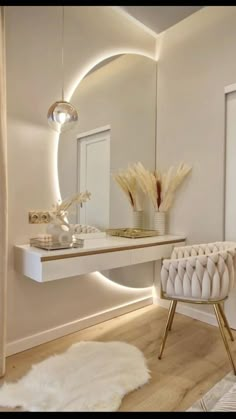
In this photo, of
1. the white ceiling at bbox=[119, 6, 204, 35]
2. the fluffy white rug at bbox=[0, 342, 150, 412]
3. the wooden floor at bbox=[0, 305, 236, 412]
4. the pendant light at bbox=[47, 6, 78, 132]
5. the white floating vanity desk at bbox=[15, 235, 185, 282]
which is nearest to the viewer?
the white ceiling at bbox=[119, 6, 204, 35]

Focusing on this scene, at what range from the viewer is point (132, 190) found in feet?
8.65

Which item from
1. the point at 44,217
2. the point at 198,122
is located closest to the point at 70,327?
the point at 44,217

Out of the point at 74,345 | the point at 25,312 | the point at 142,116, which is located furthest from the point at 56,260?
the point at 142,116

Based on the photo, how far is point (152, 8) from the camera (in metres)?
0.62

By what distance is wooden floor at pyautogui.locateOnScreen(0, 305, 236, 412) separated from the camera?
138 centimetres

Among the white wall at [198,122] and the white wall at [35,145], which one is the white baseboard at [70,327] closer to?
the white wall at [35,145]

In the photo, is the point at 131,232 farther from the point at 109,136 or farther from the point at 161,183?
the point at 109,136

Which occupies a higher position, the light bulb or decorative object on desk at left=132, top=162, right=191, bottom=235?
the light bulb

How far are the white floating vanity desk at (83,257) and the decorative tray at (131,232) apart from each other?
11 cm

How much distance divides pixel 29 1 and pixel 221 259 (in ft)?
5.00

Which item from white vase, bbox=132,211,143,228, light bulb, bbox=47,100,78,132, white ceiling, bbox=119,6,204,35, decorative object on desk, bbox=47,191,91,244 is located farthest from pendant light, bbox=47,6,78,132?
white ceiling, bbox=119,6,204,35

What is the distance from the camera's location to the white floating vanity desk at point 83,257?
66.3 inches

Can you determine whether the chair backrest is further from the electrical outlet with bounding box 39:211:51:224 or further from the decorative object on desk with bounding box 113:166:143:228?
the electrical outlet with bounding box 39:211:51:224

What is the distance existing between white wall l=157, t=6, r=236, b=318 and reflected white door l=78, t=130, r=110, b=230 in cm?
67
